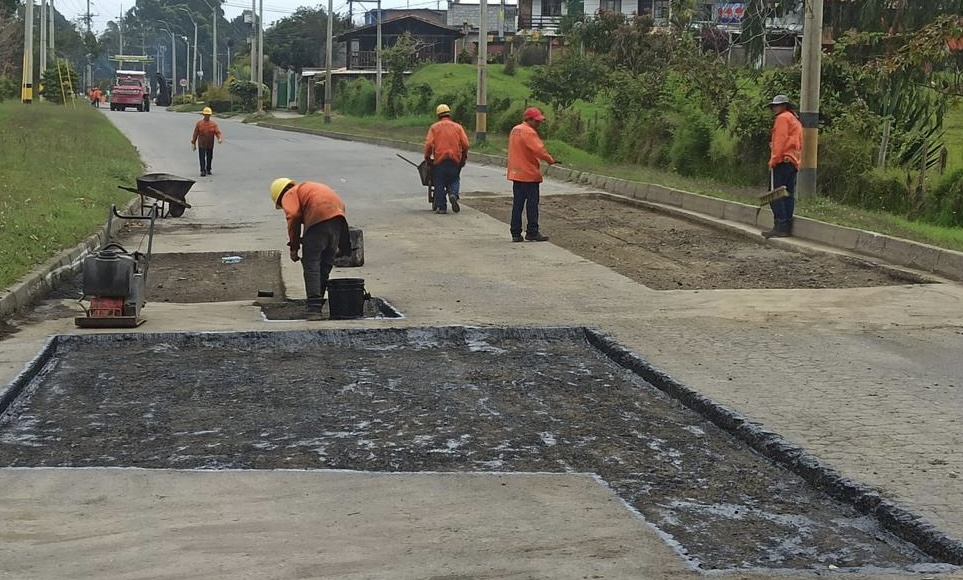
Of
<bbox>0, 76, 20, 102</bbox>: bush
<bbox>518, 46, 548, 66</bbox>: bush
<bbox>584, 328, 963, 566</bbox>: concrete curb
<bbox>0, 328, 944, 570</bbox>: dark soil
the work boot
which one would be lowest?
<bbox>0, 328, 944, 570</bbox>: dark soil

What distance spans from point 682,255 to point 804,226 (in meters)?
2.11

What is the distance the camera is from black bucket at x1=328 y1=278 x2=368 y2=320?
10984 mm

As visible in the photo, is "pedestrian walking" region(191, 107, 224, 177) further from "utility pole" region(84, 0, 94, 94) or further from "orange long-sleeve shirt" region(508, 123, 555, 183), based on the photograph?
"utility pole" region(84, 0, 94, 94)

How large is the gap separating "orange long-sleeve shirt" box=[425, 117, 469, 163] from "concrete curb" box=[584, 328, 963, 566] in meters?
10.8

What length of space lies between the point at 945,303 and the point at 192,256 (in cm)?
869

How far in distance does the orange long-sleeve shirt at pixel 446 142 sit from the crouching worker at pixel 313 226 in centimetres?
803

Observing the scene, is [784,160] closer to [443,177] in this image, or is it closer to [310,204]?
[443,177]

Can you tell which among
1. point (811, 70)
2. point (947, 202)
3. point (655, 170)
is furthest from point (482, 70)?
point (947, 202)

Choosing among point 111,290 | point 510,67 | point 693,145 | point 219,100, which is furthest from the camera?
point 219,100

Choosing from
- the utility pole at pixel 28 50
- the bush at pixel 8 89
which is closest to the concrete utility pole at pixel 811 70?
the utility pole at pixel 28 50

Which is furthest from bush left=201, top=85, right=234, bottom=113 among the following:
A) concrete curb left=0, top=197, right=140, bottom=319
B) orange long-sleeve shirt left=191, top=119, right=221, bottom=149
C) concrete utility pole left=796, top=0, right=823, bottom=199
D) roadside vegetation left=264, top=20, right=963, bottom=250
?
concrete curb left=0, top=197, right=140, bottom=319

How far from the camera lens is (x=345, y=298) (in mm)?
11016

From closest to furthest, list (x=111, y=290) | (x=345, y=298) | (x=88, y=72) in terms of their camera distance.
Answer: (x=111, y=290) → (x=345, y=298) → (x=88, y=72)

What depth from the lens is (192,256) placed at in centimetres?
1588
